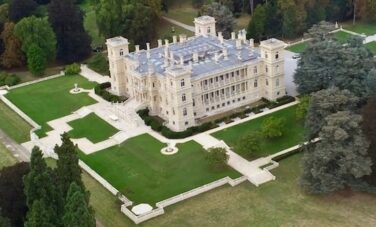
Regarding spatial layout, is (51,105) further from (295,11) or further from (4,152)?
(295,11)

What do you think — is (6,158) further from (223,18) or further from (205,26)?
(223,18)

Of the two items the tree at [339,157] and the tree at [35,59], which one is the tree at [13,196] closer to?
the tree at [339,157]

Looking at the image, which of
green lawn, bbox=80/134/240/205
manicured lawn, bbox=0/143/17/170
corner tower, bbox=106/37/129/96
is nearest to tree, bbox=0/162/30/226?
green lawn, bbox=80/134/240/205

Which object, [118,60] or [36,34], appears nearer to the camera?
[118,60]

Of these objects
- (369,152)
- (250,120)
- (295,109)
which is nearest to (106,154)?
(250,120)

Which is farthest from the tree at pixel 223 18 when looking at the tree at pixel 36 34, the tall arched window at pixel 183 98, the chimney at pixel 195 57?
the tall arched window at pixel 183 98

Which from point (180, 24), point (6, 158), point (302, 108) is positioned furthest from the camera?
point (180, 24)

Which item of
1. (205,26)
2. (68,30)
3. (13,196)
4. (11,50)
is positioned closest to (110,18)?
(68,30)
